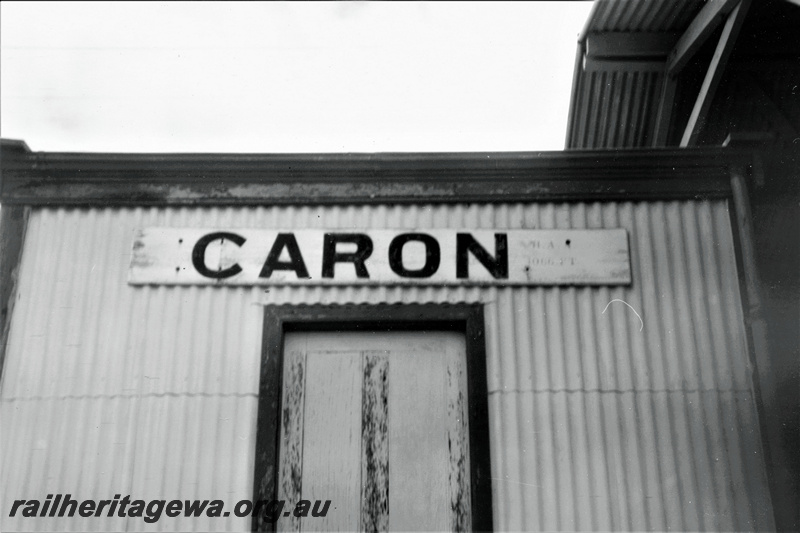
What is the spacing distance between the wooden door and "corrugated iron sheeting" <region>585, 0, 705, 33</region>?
4.16m

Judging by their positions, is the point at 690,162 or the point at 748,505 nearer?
the point at 748,505

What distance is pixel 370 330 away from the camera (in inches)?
253

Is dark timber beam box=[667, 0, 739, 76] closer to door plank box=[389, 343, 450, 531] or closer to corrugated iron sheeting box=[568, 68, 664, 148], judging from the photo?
corrugated iron sheeting box=[568, 68, 664, 148]

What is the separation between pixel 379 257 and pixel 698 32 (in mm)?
4326

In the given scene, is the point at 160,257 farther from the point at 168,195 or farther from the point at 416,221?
the point at 416,221

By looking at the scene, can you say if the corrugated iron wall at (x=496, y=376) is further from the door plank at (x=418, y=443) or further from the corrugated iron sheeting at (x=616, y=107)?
the corrugated iron sheeting at (x=616, y=107)

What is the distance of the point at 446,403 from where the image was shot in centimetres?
625

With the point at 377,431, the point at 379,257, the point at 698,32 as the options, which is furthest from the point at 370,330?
the point at 698,32

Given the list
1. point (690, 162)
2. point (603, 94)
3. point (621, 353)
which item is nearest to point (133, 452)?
point (621, 353)

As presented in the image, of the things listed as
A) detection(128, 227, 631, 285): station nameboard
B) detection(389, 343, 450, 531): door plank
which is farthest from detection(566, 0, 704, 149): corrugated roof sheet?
detection(389, 343, 450, 531): door plank

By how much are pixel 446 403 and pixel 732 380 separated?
232 centimetres

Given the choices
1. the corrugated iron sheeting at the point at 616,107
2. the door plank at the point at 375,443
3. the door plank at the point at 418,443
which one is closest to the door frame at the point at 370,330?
the door plank at the point at 418,443

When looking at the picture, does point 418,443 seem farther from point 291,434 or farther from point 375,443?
point 291,434

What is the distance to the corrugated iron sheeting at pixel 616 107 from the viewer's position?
9117 millimetres
